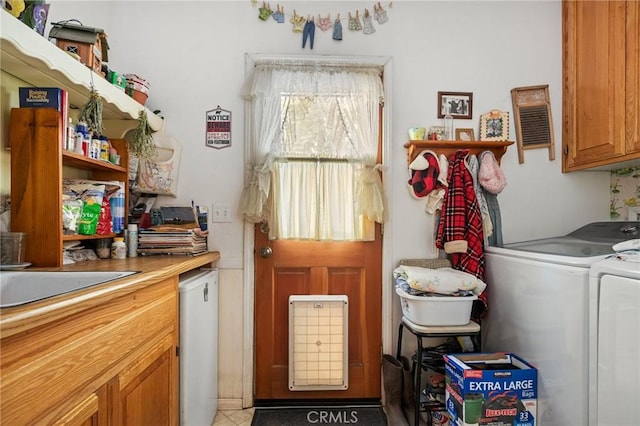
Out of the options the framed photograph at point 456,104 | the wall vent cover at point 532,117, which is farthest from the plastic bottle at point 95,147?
the wall vent cover at point 532,117

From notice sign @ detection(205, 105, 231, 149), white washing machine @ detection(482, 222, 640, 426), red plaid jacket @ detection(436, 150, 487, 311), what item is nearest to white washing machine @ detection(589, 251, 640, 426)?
white washing machine @ detection(482, 222, 640, 426)

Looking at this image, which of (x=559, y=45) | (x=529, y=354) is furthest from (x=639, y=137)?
(x=529, y=354)

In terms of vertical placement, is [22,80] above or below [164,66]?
below

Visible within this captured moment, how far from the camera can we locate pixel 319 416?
2.00m

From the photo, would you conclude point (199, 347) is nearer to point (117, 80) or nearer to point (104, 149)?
point (104, 149)

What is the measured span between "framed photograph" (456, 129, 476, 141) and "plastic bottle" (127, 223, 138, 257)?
195 cm

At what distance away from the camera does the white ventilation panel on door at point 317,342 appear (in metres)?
2.04

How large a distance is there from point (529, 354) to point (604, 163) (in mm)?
1139

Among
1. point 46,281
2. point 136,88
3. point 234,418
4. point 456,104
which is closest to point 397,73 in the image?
point 456,104

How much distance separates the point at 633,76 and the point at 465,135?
80 cm

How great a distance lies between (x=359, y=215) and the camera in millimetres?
2086

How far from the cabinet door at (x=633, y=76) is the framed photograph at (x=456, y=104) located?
29.4 inches

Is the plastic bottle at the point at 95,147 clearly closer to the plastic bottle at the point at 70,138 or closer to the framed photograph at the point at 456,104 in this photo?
the plastic bottle at the point at 70,138

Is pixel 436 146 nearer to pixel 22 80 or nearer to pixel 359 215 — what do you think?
pixel 359 215
